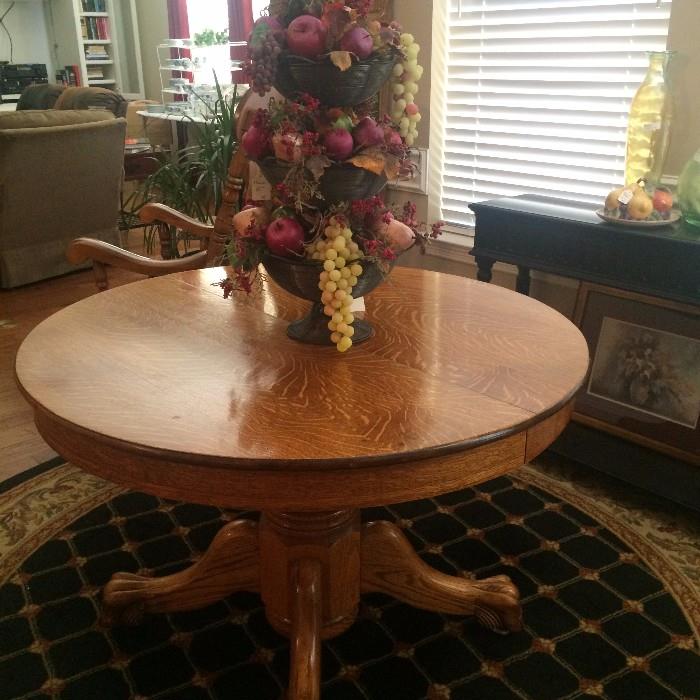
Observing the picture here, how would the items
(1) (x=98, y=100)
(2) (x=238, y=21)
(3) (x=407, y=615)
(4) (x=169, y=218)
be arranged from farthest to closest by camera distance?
1. (2) (x=238, y=21)
2. (1) (x=98, y=100)
3. (4) (x=169, y=218)
4. (3) (x=407, y=615)

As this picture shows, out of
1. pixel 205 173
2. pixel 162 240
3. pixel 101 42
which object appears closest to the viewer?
pixel 162 240

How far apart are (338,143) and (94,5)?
7.09m

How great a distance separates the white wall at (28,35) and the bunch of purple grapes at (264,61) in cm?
725

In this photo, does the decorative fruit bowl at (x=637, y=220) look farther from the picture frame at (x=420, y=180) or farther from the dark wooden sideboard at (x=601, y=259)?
the picture frame at (x=420, y=180)

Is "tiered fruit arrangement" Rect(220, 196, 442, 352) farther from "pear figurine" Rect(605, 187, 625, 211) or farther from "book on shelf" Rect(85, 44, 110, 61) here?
"book on shelf" Rect(85, 44, 110, 61)

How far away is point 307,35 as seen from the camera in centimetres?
113

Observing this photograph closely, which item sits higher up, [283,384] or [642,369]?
[283,384]

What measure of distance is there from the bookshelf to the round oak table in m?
6.29

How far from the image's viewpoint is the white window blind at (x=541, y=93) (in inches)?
92.0

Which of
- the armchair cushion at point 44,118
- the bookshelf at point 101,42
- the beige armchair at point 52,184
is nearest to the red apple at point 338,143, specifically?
the beige armchair at point 52,184

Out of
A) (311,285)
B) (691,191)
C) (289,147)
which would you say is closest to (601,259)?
(691,191)

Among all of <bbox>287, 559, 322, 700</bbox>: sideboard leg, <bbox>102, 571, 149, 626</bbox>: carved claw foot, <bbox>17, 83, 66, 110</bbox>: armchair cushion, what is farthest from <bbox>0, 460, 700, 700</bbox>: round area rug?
<bbox>17, 83, 66, 110</bbox>: armchair cushion

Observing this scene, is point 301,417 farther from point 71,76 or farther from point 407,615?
point 71,76

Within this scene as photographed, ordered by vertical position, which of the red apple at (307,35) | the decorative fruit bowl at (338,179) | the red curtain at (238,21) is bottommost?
the decorative fruit bowl at (338,179)
